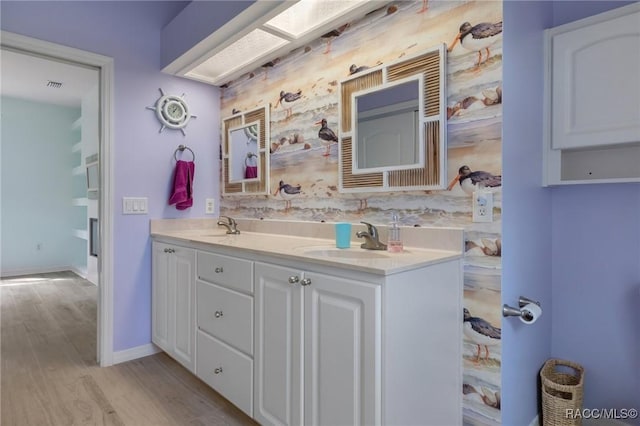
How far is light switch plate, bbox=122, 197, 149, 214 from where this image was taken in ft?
7.79

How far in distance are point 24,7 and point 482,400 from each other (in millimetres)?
3074

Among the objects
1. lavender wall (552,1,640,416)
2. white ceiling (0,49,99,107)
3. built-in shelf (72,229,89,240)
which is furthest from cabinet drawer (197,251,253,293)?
built-in shelf (72,229,89,240)

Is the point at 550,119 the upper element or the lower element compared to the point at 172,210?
upper

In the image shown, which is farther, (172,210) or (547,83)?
(172,210)

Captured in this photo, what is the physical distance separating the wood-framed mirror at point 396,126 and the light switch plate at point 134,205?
1.42 m

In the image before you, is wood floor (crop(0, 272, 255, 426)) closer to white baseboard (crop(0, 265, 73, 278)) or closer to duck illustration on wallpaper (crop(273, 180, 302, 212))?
duck illustration on wallpaper (crop(273, 180, 302, 212))

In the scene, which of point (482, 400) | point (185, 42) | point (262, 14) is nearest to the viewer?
point (482, 400)

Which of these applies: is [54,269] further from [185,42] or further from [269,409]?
[269,409]

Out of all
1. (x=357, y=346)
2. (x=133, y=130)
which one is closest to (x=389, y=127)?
(x=357, y=346)

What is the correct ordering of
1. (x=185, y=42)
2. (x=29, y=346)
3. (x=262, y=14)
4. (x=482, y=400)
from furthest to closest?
(x=29, y=346), (x=185, y=42), (x=262, y=14), (x=482, y=400)

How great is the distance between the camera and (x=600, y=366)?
1.67 meters

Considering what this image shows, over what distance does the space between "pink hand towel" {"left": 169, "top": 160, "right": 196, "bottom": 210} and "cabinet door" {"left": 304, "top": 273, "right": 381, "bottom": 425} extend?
155cm

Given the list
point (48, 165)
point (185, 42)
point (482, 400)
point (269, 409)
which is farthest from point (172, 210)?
point (48, 165)

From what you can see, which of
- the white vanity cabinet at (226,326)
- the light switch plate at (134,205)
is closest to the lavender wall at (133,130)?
the light switch plate at (134,205)
